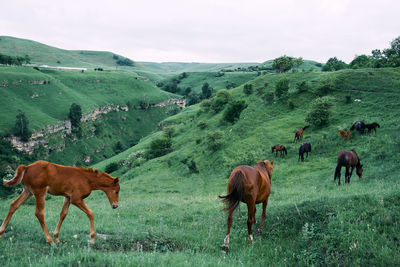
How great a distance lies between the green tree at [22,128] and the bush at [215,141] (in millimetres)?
71106

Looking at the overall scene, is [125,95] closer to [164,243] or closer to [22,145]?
[22,145]

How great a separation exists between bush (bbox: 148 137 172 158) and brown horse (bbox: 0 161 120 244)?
172 feet

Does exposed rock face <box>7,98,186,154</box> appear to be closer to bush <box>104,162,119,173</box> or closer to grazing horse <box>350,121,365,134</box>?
bush <box>104,162,119,173</box>

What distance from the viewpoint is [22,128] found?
269 feet

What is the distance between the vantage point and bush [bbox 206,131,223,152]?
4244 centimetres

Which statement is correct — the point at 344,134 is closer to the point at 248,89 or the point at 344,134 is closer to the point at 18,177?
the point at 18,177

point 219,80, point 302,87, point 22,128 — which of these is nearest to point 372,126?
point 302,87

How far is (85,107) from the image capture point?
380 feet

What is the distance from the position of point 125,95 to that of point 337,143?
13444 centimetres

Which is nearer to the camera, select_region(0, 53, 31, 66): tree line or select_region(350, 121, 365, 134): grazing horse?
select_region(350, 121, 365, 134): grazing horse

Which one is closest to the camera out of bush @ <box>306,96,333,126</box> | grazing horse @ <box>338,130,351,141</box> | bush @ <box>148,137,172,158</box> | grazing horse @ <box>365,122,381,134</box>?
grazing horse @ <box>365,122,381,134</box>

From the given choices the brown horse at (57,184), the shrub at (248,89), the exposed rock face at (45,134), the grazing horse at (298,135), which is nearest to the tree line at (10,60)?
the exposed rock face at (45,134)

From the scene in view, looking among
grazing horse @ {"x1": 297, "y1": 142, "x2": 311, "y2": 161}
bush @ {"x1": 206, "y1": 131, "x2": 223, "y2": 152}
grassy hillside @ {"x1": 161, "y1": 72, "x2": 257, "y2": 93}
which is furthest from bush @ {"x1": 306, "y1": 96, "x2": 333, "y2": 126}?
grassy hillside @ {"x1": 161, "y1": 72, "x2": 257, "y2": 93}

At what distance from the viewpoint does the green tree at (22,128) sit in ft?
266
